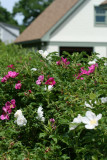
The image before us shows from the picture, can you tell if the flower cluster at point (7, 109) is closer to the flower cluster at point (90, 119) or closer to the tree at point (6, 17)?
the flower cluster at point (90, 119)

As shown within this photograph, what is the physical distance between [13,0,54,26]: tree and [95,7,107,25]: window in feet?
150

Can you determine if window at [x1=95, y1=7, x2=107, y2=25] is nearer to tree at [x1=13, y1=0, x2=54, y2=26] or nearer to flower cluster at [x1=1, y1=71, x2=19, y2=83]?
flower cluster at [x1=1, y1=71, x2=19, y2=83]

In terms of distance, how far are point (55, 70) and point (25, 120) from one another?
27.5 inches

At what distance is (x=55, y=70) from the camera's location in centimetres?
317

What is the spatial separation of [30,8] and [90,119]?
6208cm

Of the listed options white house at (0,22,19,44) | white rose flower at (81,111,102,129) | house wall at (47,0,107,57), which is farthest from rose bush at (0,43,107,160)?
white house at (0,22,19,44)

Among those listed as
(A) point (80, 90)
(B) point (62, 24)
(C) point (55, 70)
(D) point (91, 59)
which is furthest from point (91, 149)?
(B) point (62, 24)

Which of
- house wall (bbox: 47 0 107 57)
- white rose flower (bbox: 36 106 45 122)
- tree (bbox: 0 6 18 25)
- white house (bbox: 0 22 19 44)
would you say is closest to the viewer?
white rose flower (bbox: 36 106 45 122)

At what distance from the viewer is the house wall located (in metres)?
15.4

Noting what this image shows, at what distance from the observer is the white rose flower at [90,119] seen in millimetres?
2068

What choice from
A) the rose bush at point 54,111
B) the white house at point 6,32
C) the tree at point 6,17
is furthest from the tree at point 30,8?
the rose bush at point 54,111

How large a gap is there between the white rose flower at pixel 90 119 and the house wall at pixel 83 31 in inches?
526

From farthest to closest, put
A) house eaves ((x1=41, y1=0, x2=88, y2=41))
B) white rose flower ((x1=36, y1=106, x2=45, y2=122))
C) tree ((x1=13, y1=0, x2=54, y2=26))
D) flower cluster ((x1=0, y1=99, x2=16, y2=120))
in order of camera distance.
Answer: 1. tree ((x1=13, y1=0, x2=54, y2=26))
2. house eaves ((x1=41, y1=0, x2=88, y2=41))
3. flower cluster ((x1=0, y1=99, x2=16, y2=120))
4. white rose flower ((x1=36, y1=106, x2=45, y2=122))

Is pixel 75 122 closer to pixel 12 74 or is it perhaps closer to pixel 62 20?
pixel 12 74
